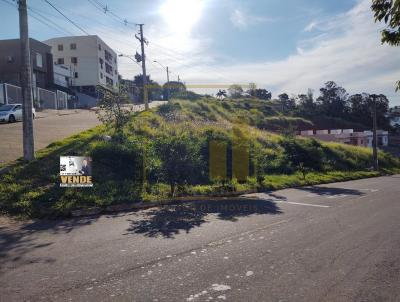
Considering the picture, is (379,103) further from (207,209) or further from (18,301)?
(18,301)

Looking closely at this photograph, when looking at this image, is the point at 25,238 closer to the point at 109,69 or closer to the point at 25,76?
the point at 25,76

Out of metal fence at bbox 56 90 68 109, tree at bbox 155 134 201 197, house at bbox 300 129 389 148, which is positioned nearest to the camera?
tree at bbox 155 134 201 197

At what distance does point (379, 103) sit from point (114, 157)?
281 feet

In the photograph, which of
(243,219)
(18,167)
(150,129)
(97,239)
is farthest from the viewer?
(150,129)

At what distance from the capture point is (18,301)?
4.17 metres

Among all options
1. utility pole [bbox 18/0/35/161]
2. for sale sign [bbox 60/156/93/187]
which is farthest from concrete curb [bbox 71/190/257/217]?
utility pole [bbox 18/0/35/161]

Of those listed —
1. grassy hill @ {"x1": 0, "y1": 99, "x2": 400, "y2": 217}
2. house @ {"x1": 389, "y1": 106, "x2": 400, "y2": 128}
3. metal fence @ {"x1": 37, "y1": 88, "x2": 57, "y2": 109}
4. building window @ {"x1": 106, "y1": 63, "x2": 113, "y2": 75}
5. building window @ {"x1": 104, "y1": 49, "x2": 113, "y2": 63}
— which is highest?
building window @ {"x1": 104, "y1": 49, "x2": 113, "y2": 63}

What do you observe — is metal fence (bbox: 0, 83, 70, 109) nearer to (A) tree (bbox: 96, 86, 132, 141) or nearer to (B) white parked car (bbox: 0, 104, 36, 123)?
(B) white parked car (bbox: 0, 104, 36, 123)

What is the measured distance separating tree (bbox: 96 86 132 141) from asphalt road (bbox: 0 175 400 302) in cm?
865

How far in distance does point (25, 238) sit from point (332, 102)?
84553mm

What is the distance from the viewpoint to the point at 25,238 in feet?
22.2

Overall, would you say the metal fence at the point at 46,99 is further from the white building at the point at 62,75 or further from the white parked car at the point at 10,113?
the white parked car at the point at 10,113

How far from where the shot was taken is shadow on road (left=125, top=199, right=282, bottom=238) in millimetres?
7523

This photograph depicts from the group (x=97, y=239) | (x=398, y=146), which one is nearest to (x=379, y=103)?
(x=398, y=146)
